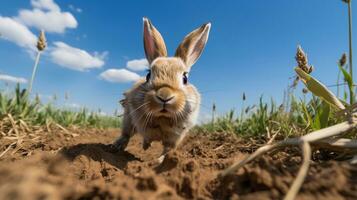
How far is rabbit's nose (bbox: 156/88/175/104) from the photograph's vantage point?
4.04m

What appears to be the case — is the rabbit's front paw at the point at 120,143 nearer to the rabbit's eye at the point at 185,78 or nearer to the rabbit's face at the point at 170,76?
the rabbit's face at the point at 170,76

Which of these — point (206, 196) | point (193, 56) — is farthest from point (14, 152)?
point (206, 196)

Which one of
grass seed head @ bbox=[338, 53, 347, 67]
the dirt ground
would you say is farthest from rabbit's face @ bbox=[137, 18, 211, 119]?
the dirt ground

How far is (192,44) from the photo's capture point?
5.59 meters

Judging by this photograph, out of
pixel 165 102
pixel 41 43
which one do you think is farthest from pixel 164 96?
pixel 41 43

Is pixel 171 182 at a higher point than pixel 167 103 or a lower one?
lower

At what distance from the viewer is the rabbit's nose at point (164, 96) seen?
404cm

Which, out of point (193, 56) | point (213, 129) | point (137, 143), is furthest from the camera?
point (213, 129)

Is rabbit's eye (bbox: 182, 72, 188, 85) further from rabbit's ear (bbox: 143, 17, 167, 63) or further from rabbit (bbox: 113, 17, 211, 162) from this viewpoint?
rabbit's ear (bbox: 143, 17, 167, 63)

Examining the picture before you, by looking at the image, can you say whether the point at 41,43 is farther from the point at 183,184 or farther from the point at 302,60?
the point at 183,184

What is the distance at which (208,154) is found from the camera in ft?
12.4

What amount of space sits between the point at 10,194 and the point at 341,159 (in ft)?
7.33

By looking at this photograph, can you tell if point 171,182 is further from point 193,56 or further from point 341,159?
point 193,56

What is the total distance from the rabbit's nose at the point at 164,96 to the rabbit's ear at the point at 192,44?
1.59 m
